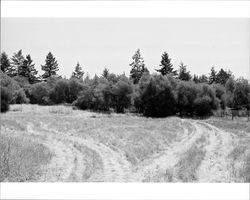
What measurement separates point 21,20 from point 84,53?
95 cm

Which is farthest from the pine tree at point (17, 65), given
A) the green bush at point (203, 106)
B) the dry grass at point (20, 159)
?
the green bush at point (203, 106)

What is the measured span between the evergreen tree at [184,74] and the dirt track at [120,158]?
68cm

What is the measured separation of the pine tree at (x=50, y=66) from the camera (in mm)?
4168

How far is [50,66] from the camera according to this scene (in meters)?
4.21

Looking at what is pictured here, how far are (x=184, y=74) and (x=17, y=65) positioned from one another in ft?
8.03

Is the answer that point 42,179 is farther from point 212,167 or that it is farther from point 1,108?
point 212,167

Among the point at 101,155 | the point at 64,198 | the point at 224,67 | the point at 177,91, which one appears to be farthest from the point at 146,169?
the point at 224,67

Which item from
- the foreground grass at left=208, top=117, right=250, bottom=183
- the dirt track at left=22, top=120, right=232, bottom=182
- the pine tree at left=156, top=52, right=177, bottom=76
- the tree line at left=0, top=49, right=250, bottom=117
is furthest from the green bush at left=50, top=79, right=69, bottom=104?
the foreground grass at left=208, top=117, right=250, bottom=183

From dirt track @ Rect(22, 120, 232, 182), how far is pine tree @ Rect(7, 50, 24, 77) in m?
0.83

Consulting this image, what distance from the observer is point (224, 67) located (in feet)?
13.8

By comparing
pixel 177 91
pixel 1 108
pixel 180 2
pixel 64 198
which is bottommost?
pixel 64 198

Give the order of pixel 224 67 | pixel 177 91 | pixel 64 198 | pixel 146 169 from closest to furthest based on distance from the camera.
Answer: pixel 64 198
pixel 146 169
pixel 224 67
pixel 177 91

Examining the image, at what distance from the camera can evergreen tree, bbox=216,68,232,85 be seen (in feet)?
13.2

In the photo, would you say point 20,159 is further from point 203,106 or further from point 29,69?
point 203,106
